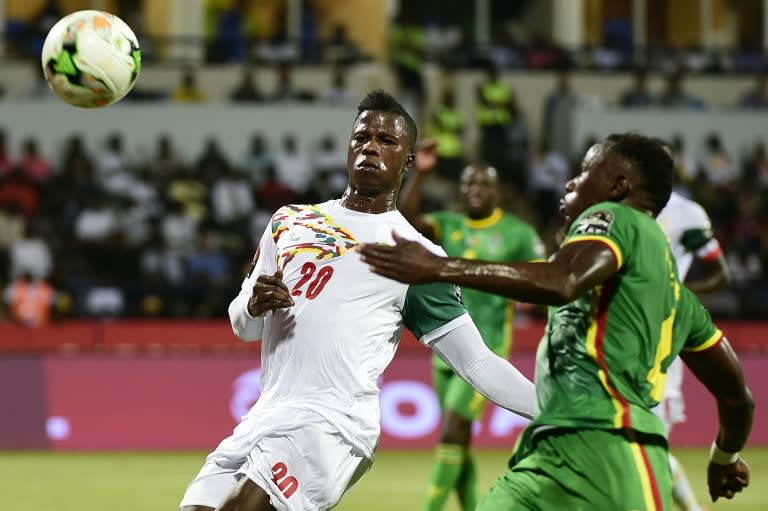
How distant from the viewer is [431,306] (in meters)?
4.95

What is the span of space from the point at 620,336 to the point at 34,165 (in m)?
15.2

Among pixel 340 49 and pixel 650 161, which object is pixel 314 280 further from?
pixel 340 49

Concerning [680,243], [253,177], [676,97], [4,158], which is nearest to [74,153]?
[4,158]

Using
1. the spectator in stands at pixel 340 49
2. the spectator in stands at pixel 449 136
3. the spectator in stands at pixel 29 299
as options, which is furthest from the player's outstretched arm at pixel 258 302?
the spectator in stands at pixel 340 49

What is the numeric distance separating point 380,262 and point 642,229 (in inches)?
38.4

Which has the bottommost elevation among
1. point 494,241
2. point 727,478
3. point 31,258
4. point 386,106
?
point 31,258

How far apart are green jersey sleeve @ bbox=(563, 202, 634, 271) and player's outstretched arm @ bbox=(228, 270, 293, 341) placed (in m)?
1.07

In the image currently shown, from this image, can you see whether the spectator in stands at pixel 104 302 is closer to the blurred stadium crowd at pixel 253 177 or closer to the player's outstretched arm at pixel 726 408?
the blurred stadium crowd at pixel 253 177

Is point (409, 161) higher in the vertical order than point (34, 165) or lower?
higher

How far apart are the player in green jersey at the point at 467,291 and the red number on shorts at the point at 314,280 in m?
3.21

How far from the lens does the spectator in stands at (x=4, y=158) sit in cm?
1814

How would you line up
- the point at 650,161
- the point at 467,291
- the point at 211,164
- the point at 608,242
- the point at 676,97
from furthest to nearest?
the point at 676,97 < the point at 211,164 < the point at 467,291 < the point at 650,161 < the point at 608,242

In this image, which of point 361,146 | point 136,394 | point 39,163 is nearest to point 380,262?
point 361,146

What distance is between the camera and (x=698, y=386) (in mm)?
13734
